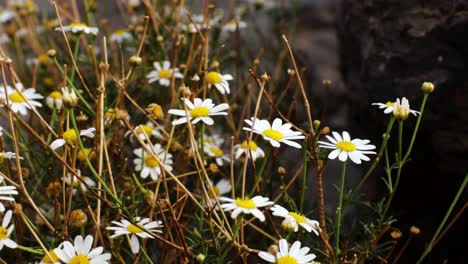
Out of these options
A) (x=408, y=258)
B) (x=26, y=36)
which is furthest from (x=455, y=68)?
(x=26, y=36)

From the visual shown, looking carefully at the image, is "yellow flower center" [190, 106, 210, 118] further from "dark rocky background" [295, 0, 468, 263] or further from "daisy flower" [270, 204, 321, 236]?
"dark rocky background" [295, 0, 468, 263]

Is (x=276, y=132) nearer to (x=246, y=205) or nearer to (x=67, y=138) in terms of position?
(x=246, y=205)

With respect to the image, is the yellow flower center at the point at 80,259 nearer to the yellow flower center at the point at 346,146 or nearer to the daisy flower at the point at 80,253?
the daisy flower at the point at 80,253

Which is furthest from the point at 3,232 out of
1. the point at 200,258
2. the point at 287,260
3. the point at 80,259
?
the point at 287,260

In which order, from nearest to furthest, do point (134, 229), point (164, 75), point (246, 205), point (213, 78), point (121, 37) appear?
point (246, 205)
point (134, 229)
point (213, 78)
point (164, 75)
point (121, 37)

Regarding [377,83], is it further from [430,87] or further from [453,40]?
[430,87]

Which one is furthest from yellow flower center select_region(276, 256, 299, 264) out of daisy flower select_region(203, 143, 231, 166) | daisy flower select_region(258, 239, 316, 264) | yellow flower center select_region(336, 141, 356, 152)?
daisy flower select_region(203, 143, 231, 166)
